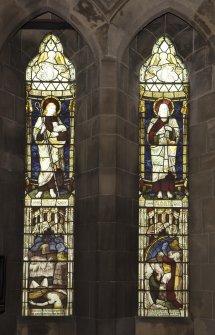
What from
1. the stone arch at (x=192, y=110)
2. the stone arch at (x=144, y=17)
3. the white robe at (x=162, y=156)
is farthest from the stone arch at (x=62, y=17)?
the white robe at (x=162, y=156)

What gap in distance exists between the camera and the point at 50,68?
347 inches

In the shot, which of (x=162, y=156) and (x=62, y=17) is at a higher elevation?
(x=62, y=17)

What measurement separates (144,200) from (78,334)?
1.97 metres

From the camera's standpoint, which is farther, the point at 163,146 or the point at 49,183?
the point at 163,146

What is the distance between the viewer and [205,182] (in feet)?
27.1

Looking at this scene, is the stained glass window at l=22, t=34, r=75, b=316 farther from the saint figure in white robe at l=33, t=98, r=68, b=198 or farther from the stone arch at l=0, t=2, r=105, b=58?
the stone arch at l=0, t=2, r=105, b=58

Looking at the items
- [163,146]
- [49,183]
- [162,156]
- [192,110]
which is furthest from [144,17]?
[49,183]

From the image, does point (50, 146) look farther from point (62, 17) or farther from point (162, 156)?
point (62, 17)

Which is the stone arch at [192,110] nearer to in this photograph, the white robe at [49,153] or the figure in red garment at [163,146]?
Answer: the figure in red garment at [163,146]

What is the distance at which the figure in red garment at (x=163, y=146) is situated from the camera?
27.8ft

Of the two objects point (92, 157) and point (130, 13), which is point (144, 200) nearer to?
point (92, 157)

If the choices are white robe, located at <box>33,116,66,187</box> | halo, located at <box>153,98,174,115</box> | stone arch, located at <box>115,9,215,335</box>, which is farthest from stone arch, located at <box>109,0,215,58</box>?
white robe, located at <box>33,116,66,187</box>

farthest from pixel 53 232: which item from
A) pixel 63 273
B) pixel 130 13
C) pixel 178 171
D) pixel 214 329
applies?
pixel 130 13

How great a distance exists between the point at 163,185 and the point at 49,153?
164 centimetres
